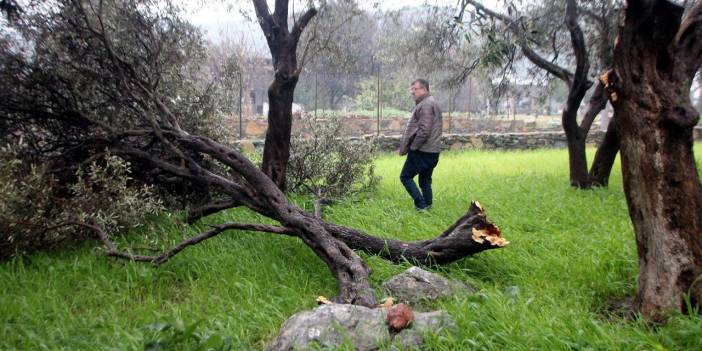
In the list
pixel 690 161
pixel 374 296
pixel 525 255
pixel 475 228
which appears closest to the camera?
pixel 690 161

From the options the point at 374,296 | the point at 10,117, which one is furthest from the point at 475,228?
the point at 10,117

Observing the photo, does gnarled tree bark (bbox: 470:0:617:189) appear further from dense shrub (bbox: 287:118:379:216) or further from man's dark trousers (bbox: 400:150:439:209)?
dense shrub (bbox: 287:118:379:216)

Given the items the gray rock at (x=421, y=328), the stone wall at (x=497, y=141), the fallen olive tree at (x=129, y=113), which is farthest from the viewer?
the stone wall at (x=497, y=141)

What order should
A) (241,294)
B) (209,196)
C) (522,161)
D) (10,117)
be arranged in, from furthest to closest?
(522,161) < (209,196) < (10,117) < (241,294)

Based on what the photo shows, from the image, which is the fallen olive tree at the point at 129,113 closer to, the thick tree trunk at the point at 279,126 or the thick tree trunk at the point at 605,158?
the thick tree trunk at the point at 279,126

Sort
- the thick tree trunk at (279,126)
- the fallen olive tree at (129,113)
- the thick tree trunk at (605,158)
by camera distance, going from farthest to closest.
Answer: the thick tree trunk at (605,158), the thick tree trunk at (279,126), the fallen olive tree at (129,113)

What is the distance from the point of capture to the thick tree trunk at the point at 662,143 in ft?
10.6

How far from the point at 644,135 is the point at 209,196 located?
16.5ft

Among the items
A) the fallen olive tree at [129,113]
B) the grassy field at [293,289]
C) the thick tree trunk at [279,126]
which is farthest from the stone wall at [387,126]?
the grassy field at [293,289]

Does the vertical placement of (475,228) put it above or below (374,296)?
above

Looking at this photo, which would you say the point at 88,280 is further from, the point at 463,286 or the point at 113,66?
the point at 463,286

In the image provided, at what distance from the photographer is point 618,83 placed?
3477 mm

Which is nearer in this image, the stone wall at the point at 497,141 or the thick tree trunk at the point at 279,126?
the thick tree trunk at the point at 279,126

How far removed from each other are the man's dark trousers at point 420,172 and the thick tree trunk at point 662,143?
3481 mm
